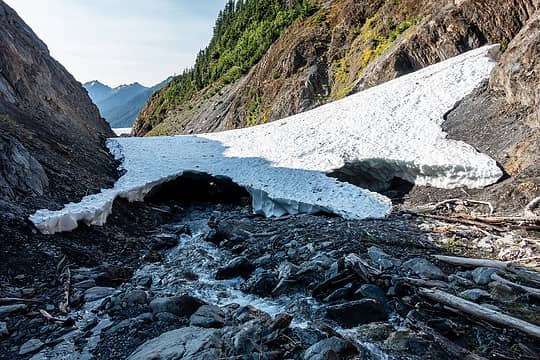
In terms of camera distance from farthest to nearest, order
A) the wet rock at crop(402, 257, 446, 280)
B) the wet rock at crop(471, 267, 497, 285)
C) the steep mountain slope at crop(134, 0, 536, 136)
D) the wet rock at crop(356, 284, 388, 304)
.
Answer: the steep mountain slope at crop(134, 0, 536, 136) → the wet rock at crop(402, 257, 446, 280) → the wet rock at crop(471, 267, 497, 285) → the wet rock at crop(356, 284, 388, 304)

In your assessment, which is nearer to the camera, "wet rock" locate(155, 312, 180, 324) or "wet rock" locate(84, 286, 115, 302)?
"wet rock" locate(155, 312, 180, 324)

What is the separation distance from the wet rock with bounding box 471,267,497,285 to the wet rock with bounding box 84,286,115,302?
6205 mm

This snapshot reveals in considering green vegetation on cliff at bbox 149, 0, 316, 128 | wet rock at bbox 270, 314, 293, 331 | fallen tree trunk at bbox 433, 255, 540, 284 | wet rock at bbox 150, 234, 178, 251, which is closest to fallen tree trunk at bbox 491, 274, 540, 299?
fallen tree trunk at bbox 433, 255, 540, 284

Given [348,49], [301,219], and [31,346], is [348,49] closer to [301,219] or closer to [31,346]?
[301,219]

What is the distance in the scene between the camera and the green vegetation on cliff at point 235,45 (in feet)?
155

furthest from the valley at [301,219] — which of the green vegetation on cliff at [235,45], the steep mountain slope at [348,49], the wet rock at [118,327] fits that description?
the green vegetation on cliff at [235,45]

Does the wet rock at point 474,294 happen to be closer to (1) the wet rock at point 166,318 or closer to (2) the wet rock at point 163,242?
(1) the wet rock at point 166,318

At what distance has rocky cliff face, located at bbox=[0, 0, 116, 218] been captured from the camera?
838cm

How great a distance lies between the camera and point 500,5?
18281mm

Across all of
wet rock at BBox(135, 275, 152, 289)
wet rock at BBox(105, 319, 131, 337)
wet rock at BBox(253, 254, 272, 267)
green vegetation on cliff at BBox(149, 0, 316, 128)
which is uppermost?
green vegetation on cliff at BBox(149, 0, 316, 128)

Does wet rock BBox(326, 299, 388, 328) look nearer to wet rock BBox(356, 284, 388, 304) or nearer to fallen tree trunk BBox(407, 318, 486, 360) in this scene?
wet rock BBox(356, 284, 388, 304)

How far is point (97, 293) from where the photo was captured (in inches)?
252

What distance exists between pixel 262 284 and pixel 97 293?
9.48ft

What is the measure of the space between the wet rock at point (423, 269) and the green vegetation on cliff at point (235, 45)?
38.5 meters
